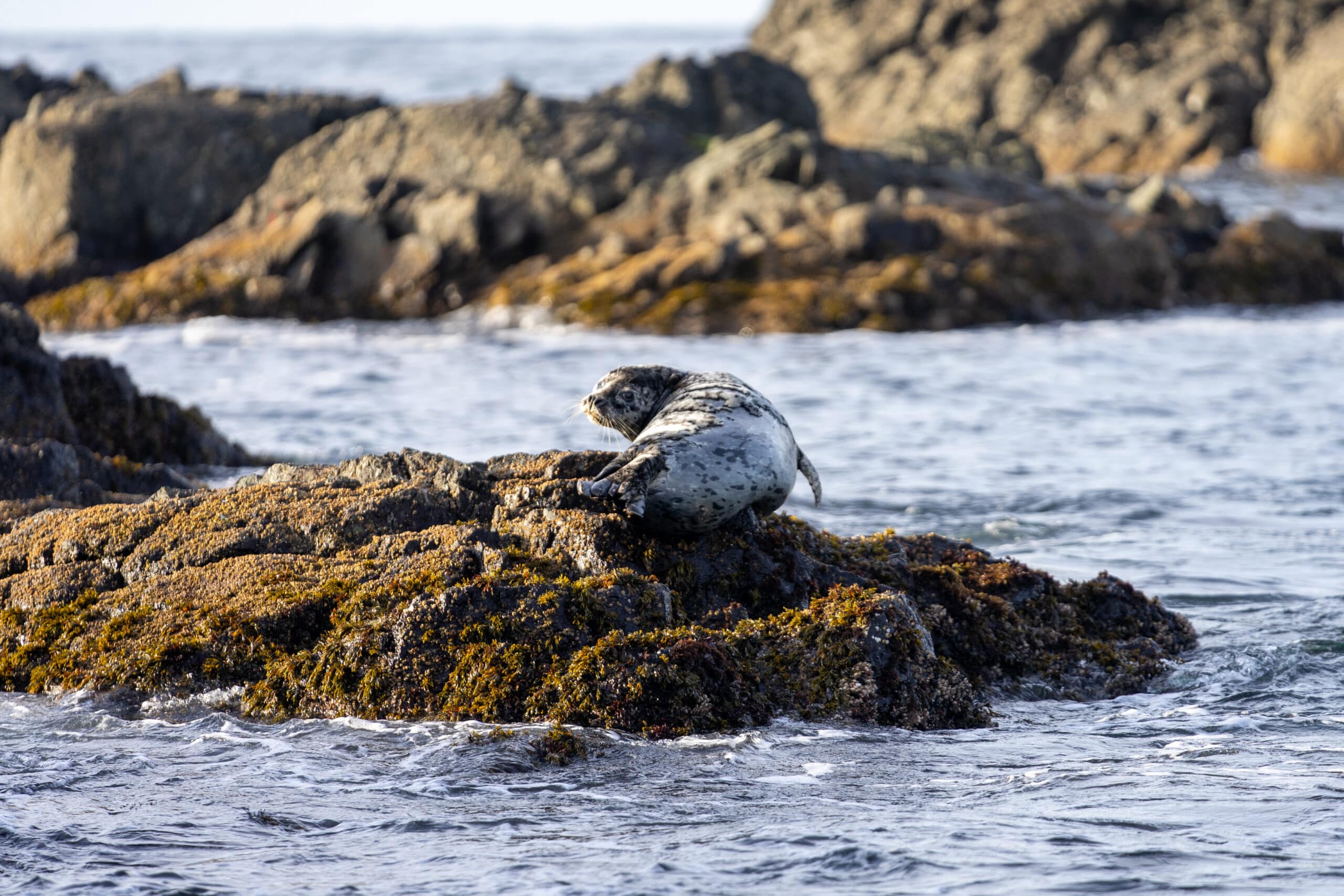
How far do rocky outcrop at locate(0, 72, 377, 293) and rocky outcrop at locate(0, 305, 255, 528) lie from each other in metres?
13.4

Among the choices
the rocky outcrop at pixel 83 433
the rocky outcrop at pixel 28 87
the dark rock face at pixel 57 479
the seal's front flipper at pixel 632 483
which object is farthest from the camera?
the rocky outcrop at pixel 28 87

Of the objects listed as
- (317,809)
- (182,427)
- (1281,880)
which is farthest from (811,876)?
(182,427)

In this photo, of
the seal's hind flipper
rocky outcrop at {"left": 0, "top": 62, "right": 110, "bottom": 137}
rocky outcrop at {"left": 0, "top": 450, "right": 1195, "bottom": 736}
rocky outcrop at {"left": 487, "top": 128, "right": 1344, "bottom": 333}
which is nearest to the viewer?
rocky outcrop at {"left": 0, "top": 450, "right": 1195, "bottom": 736}

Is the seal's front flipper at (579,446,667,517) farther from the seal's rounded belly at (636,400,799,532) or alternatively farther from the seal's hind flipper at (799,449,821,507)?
the seal's hind flipper at (799,449,821,507)

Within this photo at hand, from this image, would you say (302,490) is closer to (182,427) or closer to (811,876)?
(811,876)

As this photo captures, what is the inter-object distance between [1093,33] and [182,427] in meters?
43.7

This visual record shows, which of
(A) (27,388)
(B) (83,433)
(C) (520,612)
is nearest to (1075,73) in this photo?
(B) (83,433)

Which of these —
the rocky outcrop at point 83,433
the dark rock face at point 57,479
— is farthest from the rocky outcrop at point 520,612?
the rocky outcrop at point 83,433

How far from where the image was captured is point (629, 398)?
22.4ft

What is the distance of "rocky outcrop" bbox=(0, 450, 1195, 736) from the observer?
210 inches

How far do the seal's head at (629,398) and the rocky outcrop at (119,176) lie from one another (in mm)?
18440

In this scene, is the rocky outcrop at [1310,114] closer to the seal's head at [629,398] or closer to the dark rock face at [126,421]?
the dark rock face at [126,421]

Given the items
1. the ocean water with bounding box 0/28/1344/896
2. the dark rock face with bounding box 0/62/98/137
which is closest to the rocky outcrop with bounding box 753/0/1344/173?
the dark rock face with bounding box 0/62/98/137

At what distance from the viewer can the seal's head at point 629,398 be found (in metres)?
6.79
